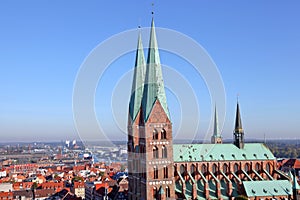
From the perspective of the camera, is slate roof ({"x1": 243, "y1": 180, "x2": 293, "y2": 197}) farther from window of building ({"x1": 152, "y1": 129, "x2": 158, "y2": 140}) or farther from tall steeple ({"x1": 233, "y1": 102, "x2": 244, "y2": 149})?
window of building ({"x1": 152, "y1": 129, "x2": 158, "y2": 140})

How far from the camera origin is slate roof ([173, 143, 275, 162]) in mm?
78562

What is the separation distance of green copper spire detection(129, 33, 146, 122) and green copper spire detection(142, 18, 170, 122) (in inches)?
143

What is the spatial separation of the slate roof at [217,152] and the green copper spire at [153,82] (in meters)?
14.1

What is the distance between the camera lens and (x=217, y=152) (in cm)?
8081

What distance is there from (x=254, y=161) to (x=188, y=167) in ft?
46.5

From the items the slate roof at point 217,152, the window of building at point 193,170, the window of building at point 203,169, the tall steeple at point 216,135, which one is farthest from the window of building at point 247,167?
the tall steeple at point 216,135

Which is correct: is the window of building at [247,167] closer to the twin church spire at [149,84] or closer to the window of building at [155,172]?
the window of building at [155,172]

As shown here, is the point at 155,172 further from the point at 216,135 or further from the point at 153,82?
the point at 216,135

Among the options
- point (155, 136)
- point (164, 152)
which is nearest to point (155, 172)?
point (164, 152)

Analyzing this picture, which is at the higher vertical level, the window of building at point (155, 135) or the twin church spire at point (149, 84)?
the twin church spire at point (149, 84)

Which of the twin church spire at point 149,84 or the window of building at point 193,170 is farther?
the window of building at point 193,170

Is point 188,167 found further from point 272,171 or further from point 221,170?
point 272,171

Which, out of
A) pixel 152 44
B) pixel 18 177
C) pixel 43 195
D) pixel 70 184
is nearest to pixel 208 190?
pixel 152 44

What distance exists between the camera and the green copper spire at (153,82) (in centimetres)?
6638
